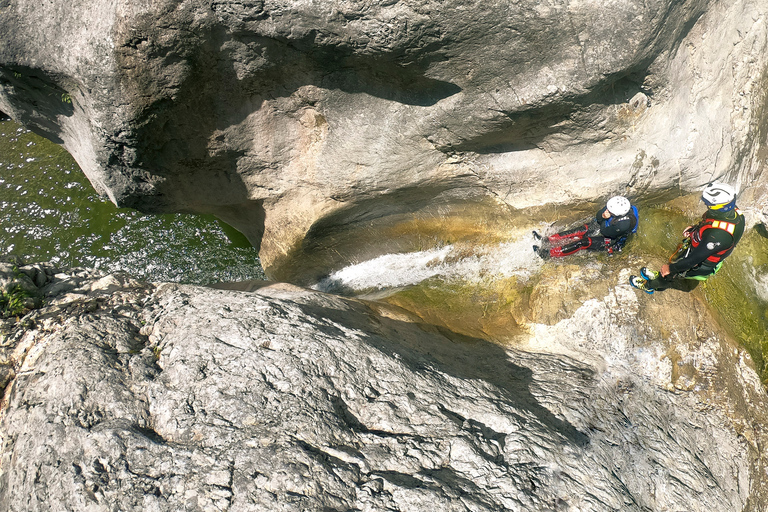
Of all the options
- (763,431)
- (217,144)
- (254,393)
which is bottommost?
(763,431)

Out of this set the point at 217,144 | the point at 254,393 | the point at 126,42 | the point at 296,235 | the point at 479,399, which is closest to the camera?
the point at 254,393

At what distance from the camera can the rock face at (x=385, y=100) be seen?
4.38 m

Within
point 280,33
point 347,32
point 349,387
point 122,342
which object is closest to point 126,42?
point 280,33

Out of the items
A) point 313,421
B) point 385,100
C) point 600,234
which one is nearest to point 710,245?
point 600,234

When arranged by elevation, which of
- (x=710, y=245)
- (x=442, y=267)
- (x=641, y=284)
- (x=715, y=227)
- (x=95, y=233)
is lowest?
(x=641, y=284)

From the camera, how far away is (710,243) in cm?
487

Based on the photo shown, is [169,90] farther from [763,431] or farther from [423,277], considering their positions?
[763,431]

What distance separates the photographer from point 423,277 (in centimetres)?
712

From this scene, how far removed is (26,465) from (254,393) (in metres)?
1.44

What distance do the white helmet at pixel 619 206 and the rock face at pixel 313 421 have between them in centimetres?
189

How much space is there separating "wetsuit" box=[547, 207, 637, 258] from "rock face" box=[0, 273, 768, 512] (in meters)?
1.77

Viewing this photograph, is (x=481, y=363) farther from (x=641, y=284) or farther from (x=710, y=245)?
(x=710, y=245)

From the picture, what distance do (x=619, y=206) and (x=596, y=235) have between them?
2.14 feet

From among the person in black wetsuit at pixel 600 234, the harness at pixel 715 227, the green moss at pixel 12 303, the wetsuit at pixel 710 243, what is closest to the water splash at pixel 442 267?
the person in black wetsuit at pixel 600 234
